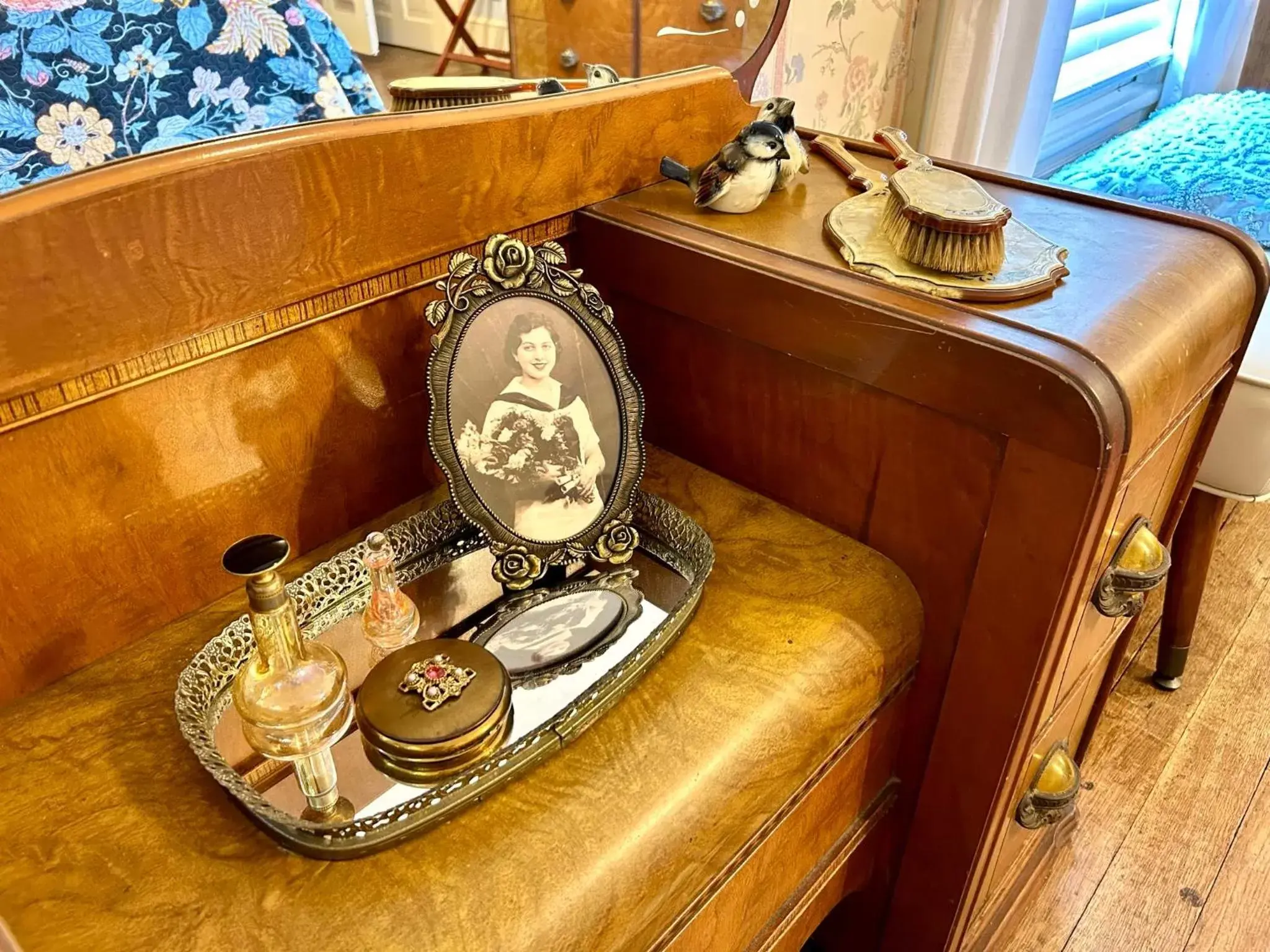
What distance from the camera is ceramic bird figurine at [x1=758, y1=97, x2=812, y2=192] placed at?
76 centimetres

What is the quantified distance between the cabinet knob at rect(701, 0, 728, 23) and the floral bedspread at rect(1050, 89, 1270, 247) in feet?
2.87

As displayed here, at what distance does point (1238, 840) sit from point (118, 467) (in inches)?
48.0

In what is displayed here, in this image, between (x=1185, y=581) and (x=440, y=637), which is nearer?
(x=440, y=637)

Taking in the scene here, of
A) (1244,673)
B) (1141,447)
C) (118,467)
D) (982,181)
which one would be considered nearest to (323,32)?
(118,467)

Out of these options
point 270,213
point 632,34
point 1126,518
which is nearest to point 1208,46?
point 632,34

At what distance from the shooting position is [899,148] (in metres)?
0.79

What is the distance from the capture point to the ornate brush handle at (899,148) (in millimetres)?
750

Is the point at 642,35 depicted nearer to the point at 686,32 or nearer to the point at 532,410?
the point at 686,32

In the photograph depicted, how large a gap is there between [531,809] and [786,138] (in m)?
0.57

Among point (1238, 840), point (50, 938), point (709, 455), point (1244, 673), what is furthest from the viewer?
point (1244, 673)

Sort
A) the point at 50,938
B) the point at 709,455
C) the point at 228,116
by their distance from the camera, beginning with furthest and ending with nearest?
the point at 709,455, the point at 228,116, the point at 50,938

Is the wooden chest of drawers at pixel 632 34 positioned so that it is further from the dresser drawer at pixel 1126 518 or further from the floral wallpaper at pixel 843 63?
the dresser drawer at pixel 1126 518

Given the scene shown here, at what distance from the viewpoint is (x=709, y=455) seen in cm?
77

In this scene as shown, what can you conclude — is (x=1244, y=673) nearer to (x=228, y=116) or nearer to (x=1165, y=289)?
(x=1165, y=289)
